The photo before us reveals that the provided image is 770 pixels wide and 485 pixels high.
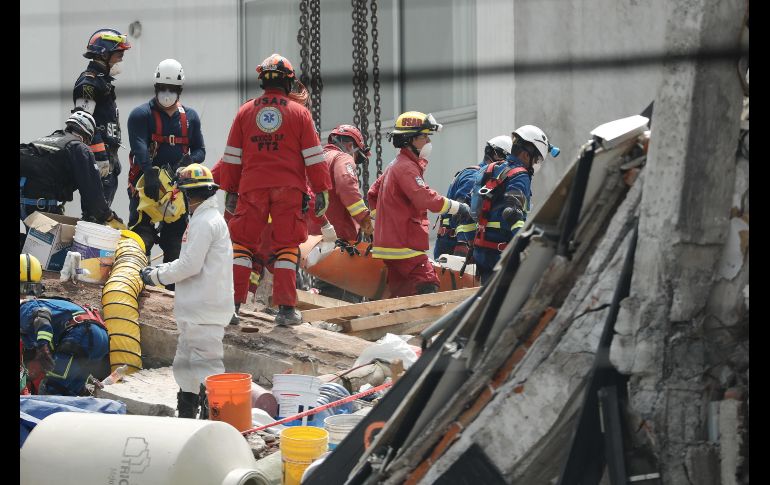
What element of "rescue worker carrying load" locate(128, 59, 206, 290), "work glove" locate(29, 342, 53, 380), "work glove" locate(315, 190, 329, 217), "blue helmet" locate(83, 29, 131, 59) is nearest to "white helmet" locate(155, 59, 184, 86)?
"rescue worker carrying load" locate(128, 59, 206, 290)

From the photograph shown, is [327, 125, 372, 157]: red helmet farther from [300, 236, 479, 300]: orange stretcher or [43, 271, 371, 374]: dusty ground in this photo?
[43, 271, 371, 374]: dusty ground

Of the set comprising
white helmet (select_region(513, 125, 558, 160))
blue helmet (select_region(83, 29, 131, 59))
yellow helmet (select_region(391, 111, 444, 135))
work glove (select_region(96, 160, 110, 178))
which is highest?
blue helmet (select_region(83, 29, 131, 59))

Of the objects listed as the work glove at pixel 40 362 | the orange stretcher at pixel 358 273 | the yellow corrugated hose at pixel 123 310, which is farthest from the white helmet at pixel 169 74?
the work glove at pixel 40 362

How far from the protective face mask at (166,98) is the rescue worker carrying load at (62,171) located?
0.60 m

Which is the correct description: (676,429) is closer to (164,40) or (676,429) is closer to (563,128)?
(563,128)

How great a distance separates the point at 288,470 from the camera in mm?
4570

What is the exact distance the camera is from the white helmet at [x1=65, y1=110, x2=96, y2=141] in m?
9.35

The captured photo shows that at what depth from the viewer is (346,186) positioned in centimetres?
958

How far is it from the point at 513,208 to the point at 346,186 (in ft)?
5.18

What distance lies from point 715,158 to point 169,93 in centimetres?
725

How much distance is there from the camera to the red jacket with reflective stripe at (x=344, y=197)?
955 centimetres

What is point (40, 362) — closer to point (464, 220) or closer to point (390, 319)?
point (390, 319)

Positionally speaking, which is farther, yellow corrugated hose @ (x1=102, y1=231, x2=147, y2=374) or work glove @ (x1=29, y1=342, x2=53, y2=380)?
yellow corrugated hose @ (x1=102, y1=231, x2=147, y2=374)

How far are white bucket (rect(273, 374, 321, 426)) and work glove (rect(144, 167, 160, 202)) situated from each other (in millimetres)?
3727
